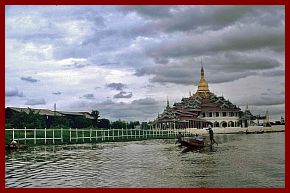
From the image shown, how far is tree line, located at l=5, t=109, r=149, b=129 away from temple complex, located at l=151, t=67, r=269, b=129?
17.1ft

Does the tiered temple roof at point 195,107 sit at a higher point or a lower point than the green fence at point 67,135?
higher

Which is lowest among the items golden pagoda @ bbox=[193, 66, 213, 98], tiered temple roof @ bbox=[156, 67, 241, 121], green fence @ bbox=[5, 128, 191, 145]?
green fence @ bbox=[5, 128, 191, 145]

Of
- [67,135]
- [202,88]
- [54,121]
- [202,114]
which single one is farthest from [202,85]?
[67,135]

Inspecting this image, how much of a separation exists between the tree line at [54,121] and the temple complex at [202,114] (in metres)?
5.20

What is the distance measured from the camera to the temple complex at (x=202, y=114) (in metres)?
73.3

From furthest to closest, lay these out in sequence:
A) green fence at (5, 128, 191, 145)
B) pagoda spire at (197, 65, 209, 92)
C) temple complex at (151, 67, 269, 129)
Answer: pagoda spire at (197, 65, 209, 92) < temple complex at (151, 67, 269, 129) < green fence at (5, 128, 191, 145)

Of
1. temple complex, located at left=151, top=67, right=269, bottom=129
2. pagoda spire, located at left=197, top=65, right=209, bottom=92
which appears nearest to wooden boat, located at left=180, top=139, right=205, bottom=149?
temple complex, located at left=151, top=67, right=269, bottom=129

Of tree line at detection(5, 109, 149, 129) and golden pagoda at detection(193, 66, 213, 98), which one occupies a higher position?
golden pagoda at detection(193, 66, 213, 98)

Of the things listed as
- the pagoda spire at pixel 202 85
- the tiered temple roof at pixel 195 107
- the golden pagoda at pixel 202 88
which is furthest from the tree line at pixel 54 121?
the pagoda spire at pixel 202 85

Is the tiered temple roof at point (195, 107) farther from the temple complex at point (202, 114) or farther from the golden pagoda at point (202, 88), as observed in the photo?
the golden pagoda at point (202, 88)

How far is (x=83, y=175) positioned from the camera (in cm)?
1123

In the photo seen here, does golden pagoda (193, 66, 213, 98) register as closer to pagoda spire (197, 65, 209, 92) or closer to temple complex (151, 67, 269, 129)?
pagoda spire (197, 65, 209, 92)

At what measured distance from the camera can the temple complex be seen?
7331 cm

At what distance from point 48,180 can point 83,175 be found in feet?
4.40
